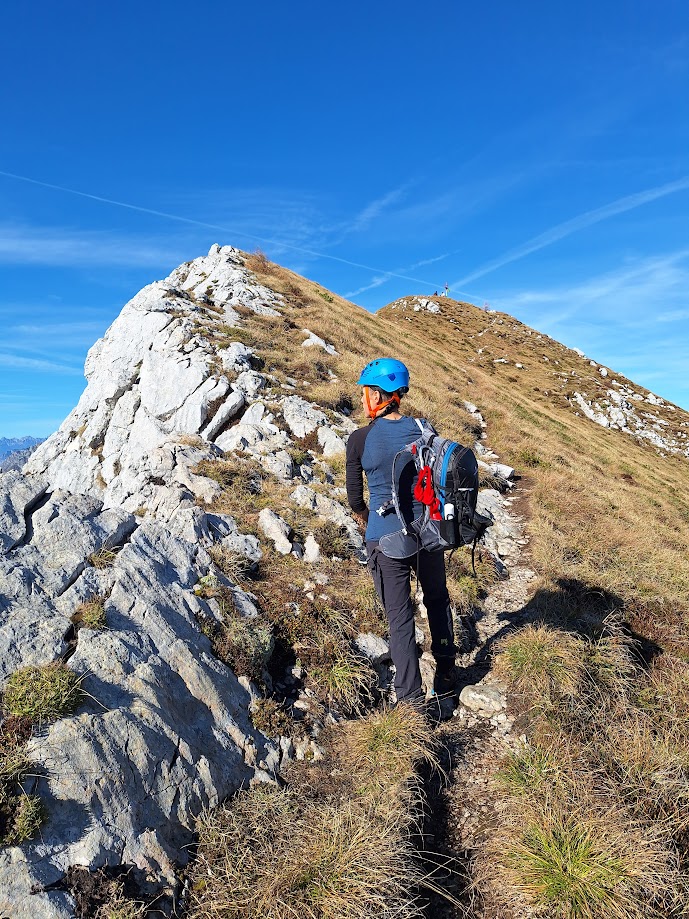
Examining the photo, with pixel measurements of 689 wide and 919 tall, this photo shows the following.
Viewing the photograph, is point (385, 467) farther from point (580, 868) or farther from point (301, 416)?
point (301, 416)

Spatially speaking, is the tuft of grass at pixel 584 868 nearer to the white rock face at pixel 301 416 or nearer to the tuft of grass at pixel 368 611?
the tuft of grass at pixel 368 611

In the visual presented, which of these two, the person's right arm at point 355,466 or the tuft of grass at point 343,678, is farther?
the tuft of grass at point 343,678

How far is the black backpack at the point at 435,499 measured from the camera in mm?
5578

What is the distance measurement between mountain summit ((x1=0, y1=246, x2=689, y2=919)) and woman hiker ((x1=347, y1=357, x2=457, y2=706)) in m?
1.26

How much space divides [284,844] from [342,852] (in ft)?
1.89

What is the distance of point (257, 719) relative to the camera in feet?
18.7

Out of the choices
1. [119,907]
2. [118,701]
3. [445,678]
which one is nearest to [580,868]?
[445,678]

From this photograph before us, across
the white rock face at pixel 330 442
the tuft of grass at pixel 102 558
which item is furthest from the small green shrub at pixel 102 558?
the white rock face at pixel 330 442

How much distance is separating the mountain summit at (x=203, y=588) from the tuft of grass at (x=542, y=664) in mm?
314

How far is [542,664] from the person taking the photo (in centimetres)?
662

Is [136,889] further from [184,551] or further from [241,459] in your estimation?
[241,459]

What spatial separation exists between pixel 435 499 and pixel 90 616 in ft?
13.5

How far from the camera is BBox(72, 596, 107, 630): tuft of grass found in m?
5.31

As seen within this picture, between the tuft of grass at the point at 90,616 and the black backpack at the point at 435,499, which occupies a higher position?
the black backpack at the point at 435,499
